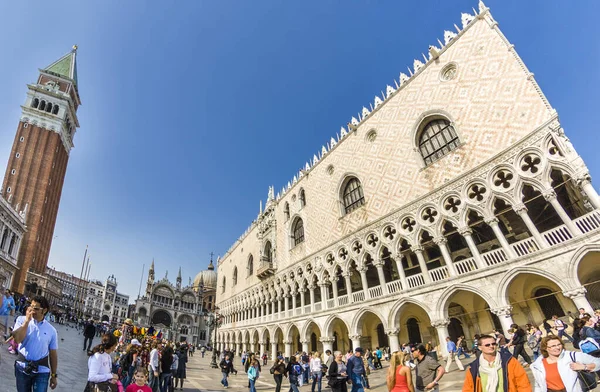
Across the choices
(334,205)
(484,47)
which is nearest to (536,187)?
(484,47)

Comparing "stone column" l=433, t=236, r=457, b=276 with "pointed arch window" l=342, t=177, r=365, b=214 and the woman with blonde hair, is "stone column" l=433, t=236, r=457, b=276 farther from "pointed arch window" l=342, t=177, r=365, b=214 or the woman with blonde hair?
the woman with blonde hair

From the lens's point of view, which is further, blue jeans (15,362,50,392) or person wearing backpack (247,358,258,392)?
person wearing backpack (247,358,258,392)

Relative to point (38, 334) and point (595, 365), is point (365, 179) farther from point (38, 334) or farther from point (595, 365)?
point (38, 334)

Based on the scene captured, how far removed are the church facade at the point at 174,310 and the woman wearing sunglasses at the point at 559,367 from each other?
5673 cm

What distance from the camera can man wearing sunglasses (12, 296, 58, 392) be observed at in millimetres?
2924

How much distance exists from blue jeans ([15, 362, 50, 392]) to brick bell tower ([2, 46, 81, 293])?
40.7 metres

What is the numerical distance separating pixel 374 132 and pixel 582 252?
39.2ft

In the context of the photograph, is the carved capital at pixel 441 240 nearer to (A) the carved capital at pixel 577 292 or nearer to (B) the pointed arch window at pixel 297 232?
(A) the carved capital at pixel 577 292

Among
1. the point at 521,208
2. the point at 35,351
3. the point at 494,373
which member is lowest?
the point at 494,373

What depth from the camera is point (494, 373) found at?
8.77 feet

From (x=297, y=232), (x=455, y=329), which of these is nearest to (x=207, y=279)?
(x=297, y=232)

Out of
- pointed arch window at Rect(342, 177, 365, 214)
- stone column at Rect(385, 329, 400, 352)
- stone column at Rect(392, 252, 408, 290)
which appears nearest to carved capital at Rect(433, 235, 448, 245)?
stone column at Rect(392, 252, 408, 290)

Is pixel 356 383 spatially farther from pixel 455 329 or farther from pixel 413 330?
pixel 413 330

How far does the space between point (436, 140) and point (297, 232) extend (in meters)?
13.7
